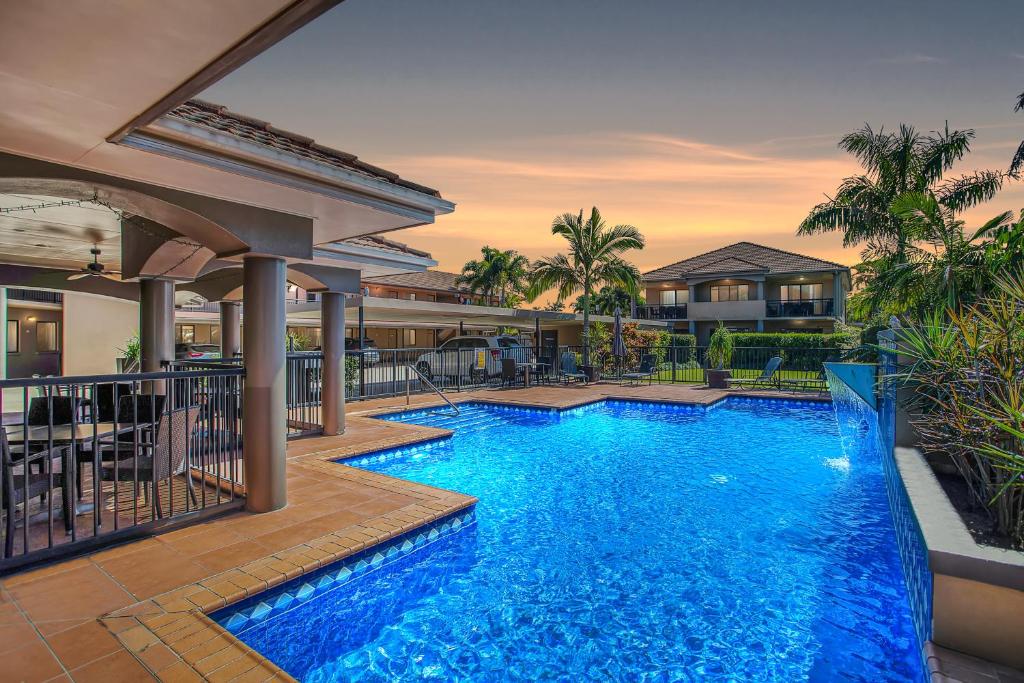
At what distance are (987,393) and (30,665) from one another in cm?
706

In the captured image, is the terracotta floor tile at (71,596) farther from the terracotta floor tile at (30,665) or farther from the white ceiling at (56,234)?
the white ceiling at (56,234)

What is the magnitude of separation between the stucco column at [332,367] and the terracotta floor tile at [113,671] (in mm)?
6492

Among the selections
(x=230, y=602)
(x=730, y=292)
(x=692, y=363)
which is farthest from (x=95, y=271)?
(x=730, y=292)

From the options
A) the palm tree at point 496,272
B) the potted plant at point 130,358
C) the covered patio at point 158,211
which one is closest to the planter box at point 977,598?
the covered patio at point 158,211

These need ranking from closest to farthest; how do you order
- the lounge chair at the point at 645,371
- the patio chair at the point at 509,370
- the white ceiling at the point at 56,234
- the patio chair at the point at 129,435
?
the patio chair at the point at 129,435 < the white ceiling at the point at 56,234 < the patio chair at the point at 509,370 < the lounge chair at the point at 645,371

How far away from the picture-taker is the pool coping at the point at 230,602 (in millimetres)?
2902

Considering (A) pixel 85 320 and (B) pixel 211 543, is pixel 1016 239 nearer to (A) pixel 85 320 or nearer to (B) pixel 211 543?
(B) pixel 211 543

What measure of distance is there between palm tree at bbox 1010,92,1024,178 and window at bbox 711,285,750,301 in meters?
20.8

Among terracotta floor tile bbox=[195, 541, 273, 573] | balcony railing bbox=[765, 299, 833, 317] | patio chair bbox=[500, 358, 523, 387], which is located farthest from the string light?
balcony railing bbox=[765, 299, 833, 317]

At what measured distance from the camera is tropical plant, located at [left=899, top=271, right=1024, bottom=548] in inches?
142

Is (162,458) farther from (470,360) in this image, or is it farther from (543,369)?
(543,369)

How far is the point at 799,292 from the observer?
34562 millimetres

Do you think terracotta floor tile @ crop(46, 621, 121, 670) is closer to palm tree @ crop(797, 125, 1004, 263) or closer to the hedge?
the hedge

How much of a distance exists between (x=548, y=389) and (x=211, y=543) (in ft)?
44.1
